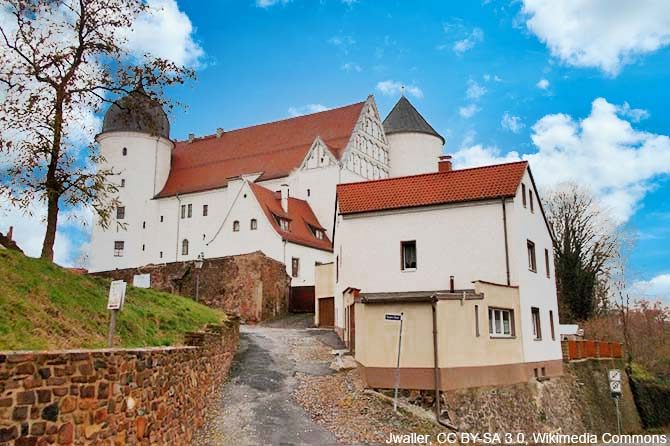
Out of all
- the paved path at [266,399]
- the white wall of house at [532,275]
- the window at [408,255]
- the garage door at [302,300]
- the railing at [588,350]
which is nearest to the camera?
the paved path at [266,399]

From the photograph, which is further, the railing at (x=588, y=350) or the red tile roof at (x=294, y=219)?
the red tile roof at (x=294, y=219)

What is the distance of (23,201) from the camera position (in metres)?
17.9

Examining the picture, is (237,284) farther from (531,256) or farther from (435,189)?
(531,256)

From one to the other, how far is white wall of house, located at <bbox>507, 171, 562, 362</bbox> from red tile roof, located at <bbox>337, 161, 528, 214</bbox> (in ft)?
2.42

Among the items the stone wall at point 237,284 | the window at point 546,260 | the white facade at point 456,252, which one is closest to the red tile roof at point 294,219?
the stone wall at point 237,284

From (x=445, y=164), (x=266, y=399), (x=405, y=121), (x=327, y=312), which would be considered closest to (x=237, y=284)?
(x=327, y=312)

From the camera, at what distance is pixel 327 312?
3173cm

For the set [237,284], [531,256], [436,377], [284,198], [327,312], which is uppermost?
[284,198]

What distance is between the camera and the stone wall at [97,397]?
255 inches

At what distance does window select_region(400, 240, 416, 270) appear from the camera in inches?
964

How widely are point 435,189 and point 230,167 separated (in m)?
38.5

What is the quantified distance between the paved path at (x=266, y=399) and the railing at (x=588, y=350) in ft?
37.1

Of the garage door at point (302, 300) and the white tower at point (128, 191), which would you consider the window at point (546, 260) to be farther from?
the white tower at point (128, 191)

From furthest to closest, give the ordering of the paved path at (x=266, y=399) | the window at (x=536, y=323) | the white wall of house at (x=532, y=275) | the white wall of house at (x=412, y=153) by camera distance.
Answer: the white wall of house at (x=412, y=153) < the window at (x=536, y=323) < the white wall of house at (x=532, y=275) < the paved path at (x=266, y=399)
